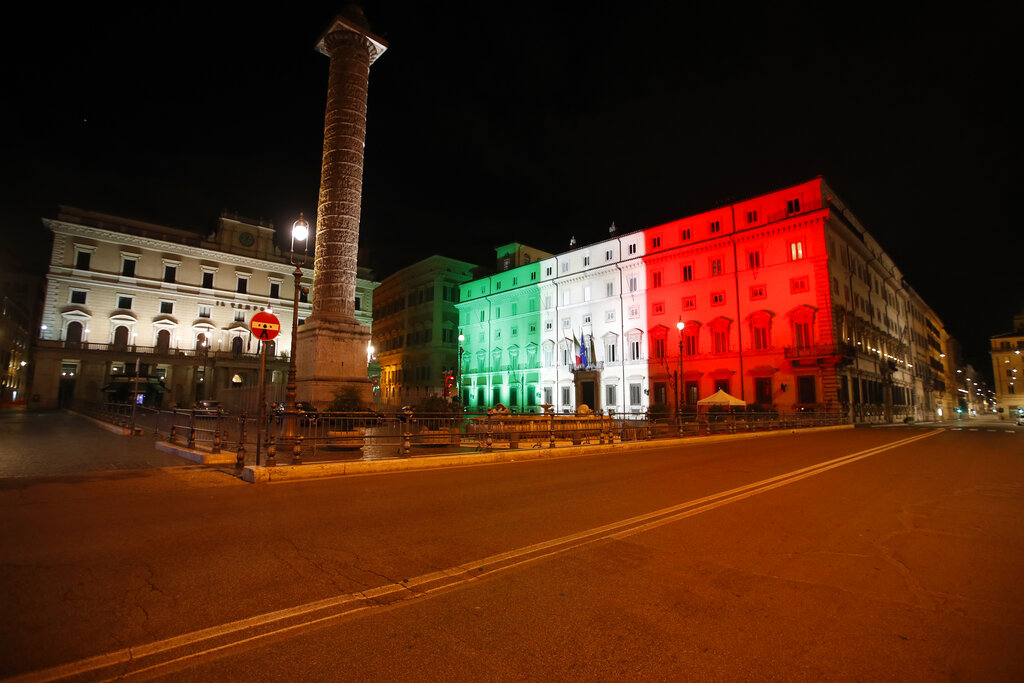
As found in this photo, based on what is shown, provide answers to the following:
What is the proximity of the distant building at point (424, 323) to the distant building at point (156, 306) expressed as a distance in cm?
1308

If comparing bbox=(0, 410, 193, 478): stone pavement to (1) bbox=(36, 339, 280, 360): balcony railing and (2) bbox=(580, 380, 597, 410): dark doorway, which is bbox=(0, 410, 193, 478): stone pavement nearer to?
(2) bbox=(580, 380, 597, 410): dark doorway

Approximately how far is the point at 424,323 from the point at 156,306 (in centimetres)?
2858

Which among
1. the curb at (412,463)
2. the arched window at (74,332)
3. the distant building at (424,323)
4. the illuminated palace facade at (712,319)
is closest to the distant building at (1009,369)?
the illuminated palace facade at (712,319)

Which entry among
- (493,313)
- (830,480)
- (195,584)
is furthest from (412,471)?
(493,313)

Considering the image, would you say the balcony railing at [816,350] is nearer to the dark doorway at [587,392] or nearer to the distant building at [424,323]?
the dark doorway at [587,392]

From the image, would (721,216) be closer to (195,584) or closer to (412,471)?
(412,471)

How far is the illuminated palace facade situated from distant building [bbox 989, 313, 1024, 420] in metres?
60.9

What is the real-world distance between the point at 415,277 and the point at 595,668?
66048mm

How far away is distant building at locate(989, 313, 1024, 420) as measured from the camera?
97.6m

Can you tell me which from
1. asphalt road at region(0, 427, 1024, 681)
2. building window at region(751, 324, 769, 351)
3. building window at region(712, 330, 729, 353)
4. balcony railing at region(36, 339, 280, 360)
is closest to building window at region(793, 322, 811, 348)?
building window at region(751, 324, 769, 351)

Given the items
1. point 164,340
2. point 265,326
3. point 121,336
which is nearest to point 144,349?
point 164,340

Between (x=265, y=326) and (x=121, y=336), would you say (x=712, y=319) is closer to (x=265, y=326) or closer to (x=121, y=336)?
(x=265, y=326)

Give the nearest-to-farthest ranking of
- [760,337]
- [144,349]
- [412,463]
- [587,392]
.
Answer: [412,463] < [760,337] < [587,392] < [144,349]

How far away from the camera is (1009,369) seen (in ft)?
333
